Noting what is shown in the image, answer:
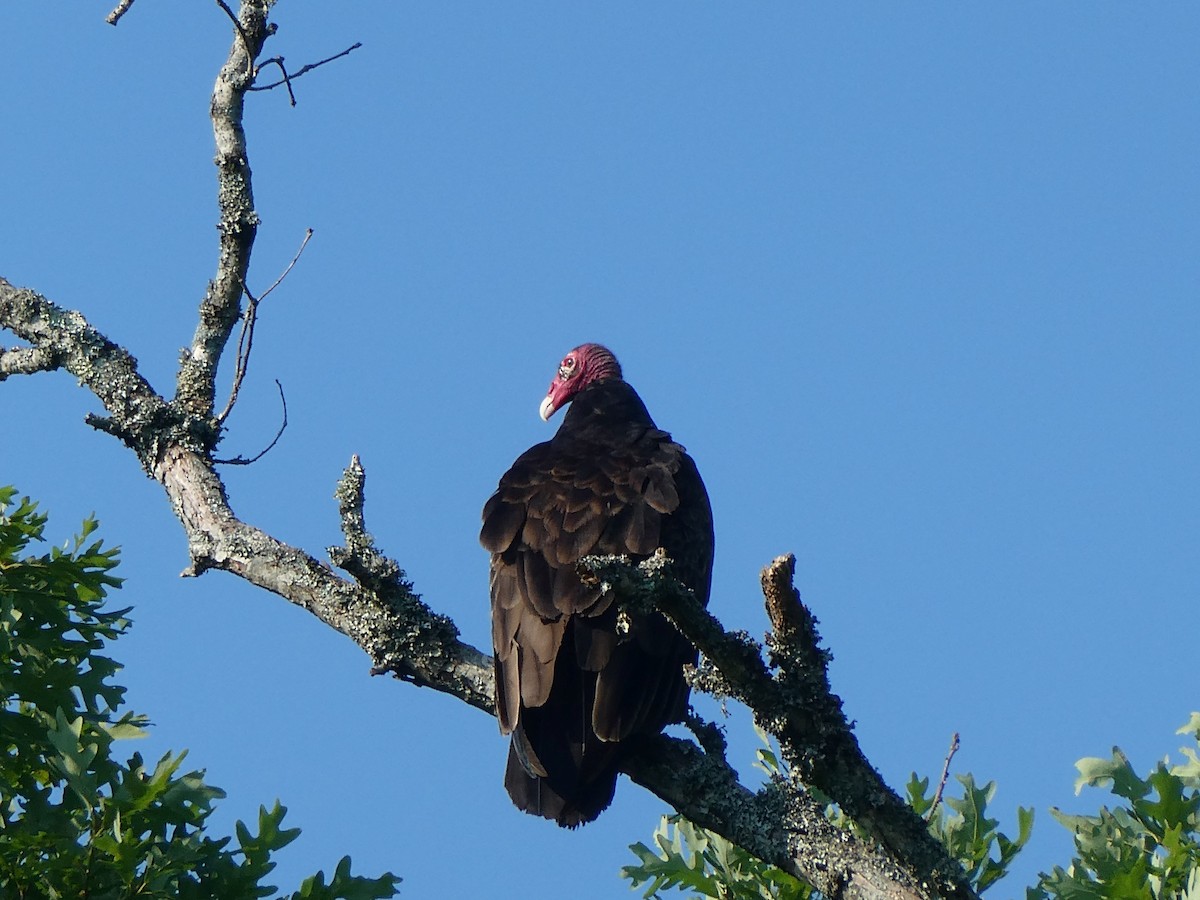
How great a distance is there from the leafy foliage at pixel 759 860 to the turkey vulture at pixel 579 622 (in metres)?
0.22

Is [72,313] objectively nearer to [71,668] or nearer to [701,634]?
[71,668]

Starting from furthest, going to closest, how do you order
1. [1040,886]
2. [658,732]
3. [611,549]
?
[611,549] < [658,732] < [1040,886]

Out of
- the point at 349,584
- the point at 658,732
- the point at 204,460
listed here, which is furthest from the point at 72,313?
the point at 658,732

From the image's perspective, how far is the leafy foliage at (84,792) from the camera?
115 inches

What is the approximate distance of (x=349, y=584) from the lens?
3.52 metres

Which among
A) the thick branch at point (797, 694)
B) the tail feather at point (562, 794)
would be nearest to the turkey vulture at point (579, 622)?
the tail feather at point (562, 794)

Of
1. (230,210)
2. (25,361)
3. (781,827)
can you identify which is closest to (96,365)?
(25,361)

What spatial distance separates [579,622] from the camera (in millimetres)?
3469

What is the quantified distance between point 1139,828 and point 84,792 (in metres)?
2.22

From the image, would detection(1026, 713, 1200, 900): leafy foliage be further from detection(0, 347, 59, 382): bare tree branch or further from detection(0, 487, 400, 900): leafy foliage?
detection(0, 347, 59, 382): bare tree branch

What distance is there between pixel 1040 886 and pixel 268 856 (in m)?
1.62

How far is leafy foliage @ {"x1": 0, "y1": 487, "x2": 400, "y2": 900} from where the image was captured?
293cm

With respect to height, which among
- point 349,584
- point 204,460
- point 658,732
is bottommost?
point 658,732

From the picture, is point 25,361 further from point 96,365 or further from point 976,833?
point 976,833
